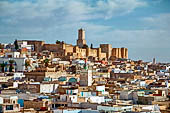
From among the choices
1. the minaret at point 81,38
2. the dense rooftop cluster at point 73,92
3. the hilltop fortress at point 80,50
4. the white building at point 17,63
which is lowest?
the dense rooftop cluster at point 73,92

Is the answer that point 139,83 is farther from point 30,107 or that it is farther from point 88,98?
point 30,107

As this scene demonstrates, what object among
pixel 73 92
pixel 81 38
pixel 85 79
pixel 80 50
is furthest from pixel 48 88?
pixel 81 38

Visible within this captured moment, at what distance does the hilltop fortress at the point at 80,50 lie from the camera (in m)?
52.1

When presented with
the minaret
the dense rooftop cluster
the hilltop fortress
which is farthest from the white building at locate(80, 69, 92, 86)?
the minaret

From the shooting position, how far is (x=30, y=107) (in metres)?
17.1

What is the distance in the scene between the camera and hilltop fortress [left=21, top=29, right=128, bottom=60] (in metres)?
52.1

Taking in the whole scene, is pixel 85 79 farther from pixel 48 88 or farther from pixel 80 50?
pixel 80 50

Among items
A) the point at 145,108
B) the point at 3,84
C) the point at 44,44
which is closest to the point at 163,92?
the point at 145,108

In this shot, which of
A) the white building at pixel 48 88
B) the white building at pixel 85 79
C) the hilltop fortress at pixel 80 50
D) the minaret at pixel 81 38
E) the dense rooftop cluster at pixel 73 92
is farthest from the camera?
the minaret at pixel 81 38

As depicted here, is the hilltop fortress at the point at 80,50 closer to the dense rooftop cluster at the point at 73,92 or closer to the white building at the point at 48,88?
the dense rooftop cluster at the point at 73,92

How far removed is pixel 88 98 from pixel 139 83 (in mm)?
9546

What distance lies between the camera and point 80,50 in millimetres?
55312

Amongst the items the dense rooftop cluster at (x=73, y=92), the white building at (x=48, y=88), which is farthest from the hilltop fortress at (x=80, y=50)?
the white building at (x=48, y=88)

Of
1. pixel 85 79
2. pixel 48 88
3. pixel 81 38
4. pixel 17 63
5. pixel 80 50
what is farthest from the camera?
pixel 81 38
